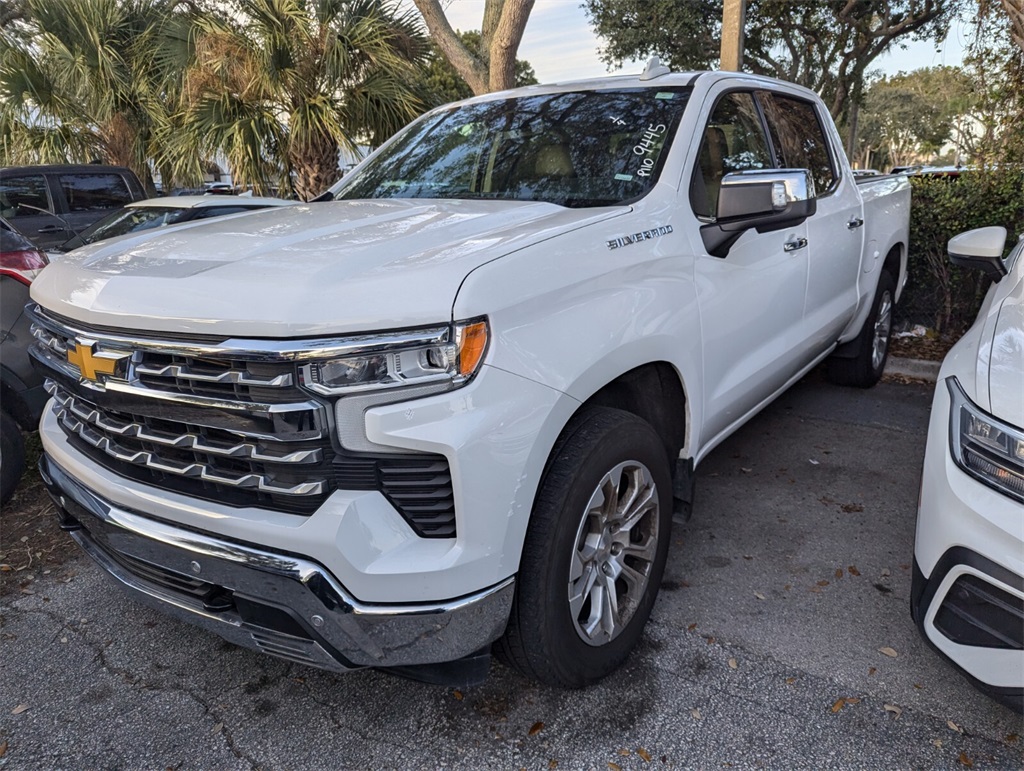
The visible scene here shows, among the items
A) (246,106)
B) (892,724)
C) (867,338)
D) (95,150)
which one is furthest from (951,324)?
(95,150)

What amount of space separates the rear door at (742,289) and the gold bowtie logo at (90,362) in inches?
73.1

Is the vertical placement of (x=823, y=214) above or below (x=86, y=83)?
below

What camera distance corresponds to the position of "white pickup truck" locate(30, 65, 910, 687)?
175 centimetres

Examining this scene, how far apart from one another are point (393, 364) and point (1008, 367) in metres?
1.68

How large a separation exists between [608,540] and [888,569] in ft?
4.75

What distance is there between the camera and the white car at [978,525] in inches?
71.7

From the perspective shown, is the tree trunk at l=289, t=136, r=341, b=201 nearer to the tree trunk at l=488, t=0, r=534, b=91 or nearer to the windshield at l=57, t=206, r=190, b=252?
the tree trunk at l=488, t=0, r=534, b=91

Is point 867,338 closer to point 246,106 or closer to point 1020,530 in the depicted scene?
point 1020,530

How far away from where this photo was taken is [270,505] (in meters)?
1.86

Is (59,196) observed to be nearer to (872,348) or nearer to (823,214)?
(823,214)

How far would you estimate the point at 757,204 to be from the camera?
8.42 feet

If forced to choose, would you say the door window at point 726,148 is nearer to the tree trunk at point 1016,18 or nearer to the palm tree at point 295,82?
the tree trunk at point 1016,18

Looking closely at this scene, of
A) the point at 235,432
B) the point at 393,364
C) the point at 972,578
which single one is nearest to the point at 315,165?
the point at 235,432

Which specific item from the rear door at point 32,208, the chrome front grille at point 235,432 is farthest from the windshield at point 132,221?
the chrome front grille at point 235,432
